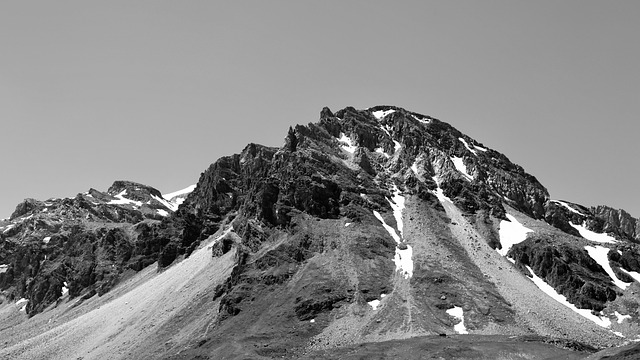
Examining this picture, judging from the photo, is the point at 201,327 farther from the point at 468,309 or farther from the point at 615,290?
the point at 615,290

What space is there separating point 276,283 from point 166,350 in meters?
43.6

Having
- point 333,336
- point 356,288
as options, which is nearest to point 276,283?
point 356,288

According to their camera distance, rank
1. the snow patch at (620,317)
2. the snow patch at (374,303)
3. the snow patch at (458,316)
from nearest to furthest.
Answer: the snow patch at (458,316), the snow patch at (620,317), the snow patch at (374,303)

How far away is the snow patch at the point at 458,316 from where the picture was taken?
159m

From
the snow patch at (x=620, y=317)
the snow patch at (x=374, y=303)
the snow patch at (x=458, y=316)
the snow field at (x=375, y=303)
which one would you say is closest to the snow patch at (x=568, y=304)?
the snow patch at (x=620, y=317)

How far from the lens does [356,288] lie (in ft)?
606

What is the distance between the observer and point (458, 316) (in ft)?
548

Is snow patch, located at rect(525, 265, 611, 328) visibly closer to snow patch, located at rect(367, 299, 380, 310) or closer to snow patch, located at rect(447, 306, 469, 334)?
snow patch, located at rect(447, 306, 469, 334)

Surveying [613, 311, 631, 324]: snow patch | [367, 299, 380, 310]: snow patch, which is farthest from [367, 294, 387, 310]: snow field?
[613, 311, 631, 324]: snow patch

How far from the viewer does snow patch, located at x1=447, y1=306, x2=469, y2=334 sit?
159 m

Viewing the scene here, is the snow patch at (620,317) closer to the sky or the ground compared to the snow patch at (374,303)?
closer to the ground

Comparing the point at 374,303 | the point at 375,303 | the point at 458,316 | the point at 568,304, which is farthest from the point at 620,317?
the point at 374,303

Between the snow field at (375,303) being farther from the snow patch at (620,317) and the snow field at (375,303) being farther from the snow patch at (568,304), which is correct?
the snow patch at (620,317)

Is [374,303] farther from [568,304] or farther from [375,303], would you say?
[568,304]
